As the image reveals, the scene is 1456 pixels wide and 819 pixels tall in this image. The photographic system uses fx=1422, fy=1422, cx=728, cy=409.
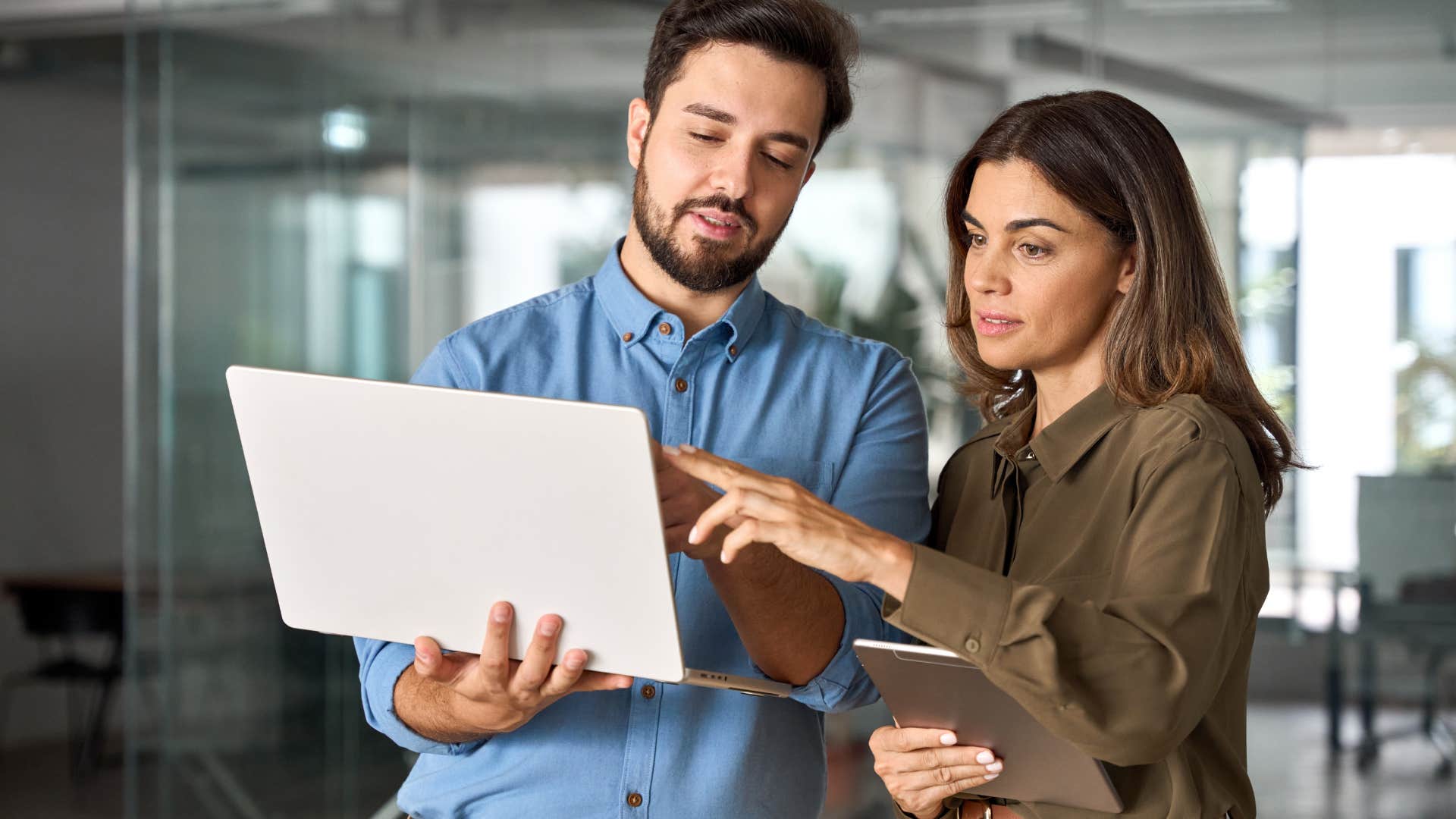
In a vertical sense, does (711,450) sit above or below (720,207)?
below

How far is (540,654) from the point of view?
131 centimetres

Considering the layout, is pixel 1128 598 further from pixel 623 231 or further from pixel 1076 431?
pixel 623 231

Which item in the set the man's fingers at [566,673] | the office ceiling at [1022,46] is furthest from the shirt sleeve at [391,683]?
the office ceiling at [1022,46]

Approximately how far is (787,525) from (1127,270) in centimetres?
60

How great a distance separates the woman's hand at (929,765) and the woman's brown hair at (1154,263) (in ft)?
1.36

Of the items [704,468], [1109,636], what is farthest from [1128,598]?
[704,468]

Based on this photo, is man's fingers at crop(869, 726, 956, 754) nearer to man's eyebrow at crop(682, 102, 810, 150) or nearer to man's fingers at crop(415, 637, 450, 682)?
man's fingers at crop(415, 637, 450, 682)

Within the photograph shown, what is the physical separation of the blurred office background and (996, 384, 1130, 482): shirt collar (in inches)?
103

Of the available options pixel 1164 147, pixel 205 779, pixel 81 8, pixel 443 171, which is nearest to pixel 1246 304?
pixel 443 171

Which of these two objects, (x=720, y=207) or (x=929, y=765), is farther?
(x=720, y=207)

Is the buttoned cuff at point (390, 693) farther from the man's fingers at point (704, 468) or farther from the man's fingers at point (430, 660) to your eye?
the man's fingers at point (704, 468)

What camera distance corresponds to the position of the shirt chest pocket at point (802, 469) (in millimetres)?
1688

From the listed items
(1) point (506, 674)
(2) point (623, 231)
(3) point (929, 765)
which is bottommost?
(3) point (929, 765)

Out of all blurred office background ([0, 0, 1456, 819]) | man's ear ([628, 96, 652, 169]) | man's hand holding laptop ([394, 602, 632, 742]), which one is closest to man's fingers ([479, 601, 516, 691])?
man's hand holding laptop ([394, 602, 632, 742])
